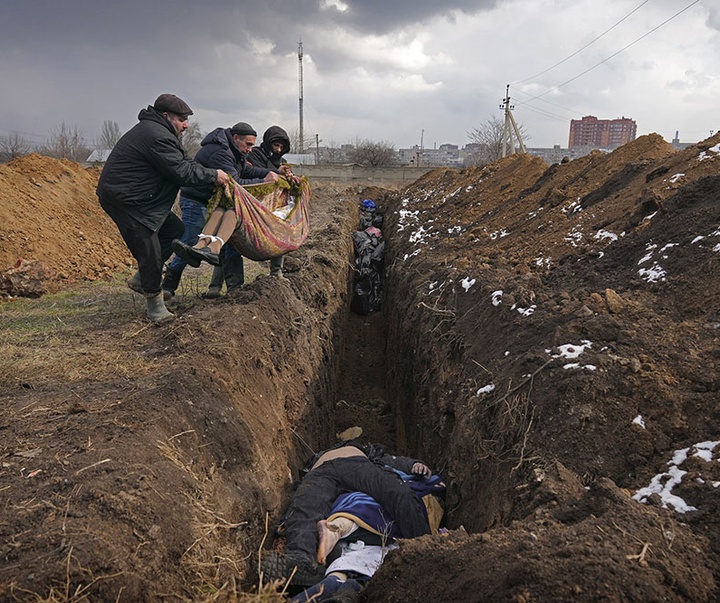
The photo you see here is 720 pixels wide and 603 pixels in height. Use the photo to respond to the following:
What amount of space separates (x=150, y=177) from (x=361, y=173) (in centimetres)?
2897

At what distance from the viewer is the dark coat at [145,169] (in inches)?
181

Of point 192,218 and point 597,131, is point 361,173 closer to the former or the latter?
point 192,218

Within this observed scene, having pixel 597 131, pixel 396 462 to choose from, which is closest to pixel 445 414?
pixel 396 462

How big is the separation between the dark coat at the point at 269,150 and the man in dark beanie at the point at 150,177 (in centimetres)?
154

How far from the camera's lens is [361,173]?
3278 cm

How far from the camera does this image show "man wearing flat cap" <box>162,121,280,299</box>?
5441 mm

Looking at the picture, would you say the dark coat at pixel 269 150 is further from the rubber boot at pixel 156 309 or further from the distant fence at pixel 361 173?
the distant fence at pixel 361 173

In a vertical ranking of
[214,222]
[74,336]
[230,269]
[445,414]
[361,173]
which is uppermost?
[361,173]

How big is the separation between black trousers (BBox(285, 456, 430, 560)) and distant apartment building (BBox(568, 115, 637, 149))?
8959cm

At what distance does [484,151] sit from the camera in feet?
133

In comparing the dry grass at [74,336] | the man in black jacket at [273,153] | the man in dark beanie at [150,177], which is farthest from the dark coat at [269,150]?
the dry grass at [74,336]

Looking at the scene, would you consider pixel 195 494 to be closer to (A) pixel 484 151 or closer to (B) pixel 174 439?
(B) pixel 174 439

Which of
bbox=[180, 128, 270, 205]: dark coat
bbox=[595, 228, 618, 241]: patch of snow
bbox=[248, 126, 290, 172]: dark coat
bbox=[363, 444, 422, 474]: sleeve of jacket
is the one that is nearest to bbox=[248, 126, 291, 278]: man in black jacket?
bbox=[248, 126, 290, 172]: dark coat

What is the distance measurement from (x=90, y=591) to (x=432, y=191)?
15.2 meters
